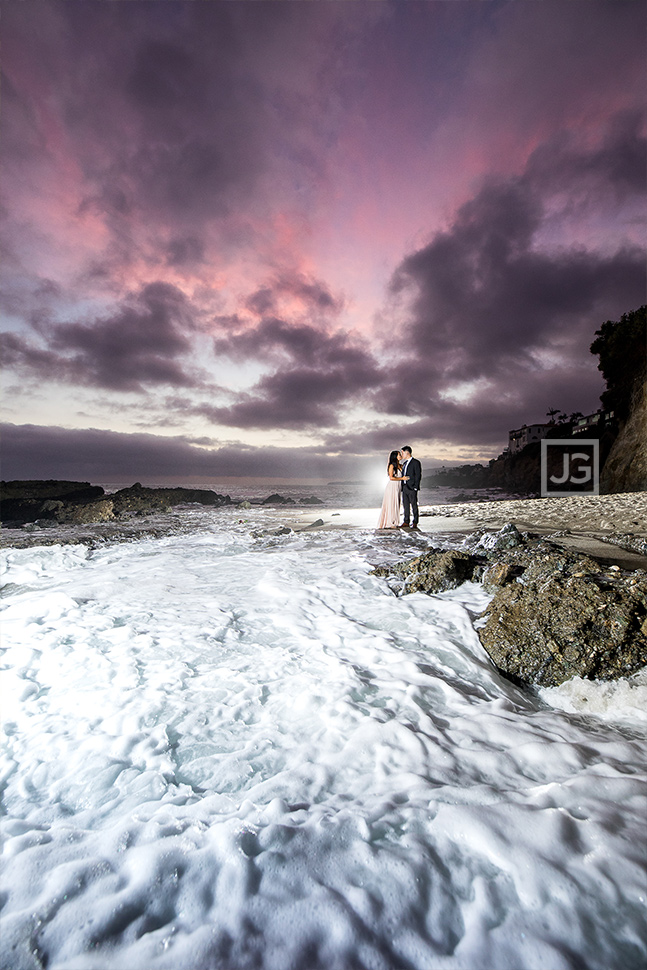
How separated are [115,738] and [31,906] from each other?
46.3 inches

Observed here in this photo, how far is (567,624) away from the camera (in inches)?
127

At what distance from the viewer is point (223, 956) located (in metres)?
1.35

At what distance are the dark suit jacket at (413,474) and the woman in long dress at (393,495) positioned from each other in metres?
0.13

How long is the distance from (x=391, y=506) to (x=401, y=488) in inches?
24.6

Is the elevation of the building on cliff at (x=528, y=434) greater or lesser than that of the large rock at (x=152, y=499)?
greater

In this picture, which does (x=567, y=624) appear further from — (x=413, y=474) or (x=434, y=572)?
(x=413, y=474)

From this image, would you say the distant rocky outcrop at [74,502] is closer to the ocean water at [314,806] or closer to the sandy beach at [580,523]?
the sandy beach at [580,523]

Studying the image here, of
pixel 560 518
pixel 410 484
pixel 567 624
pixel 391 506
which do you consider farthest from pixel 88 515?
pixel 567 624

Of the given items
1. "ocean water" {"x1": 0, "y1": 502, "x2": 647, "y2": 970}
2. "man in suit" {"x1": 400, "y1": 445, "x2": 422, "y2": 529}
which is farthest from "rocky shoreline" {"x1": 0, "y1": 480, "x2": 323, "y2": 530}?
"ocean water" {"x1": 0, "y1": 502, "x2": 647, "y2": 970}

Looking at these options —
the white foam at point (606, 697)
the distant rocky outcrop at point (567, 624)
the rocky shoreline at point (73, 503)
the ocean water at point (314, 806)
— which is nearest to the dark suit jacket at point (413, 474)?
the distant rocky outcrop at point (567, 624)

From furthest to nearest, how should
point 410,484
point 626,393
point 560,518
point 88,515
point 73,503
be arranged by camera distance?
point 73,503 < point 626,393 < point 88,515 < point 410,484 < point 560,518

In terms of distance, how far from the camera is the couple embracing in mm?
10883

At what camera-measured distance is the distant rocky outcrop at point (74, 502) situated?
19.0 m

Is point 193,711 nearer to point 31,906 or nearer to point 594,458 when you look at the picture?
point 31,906
